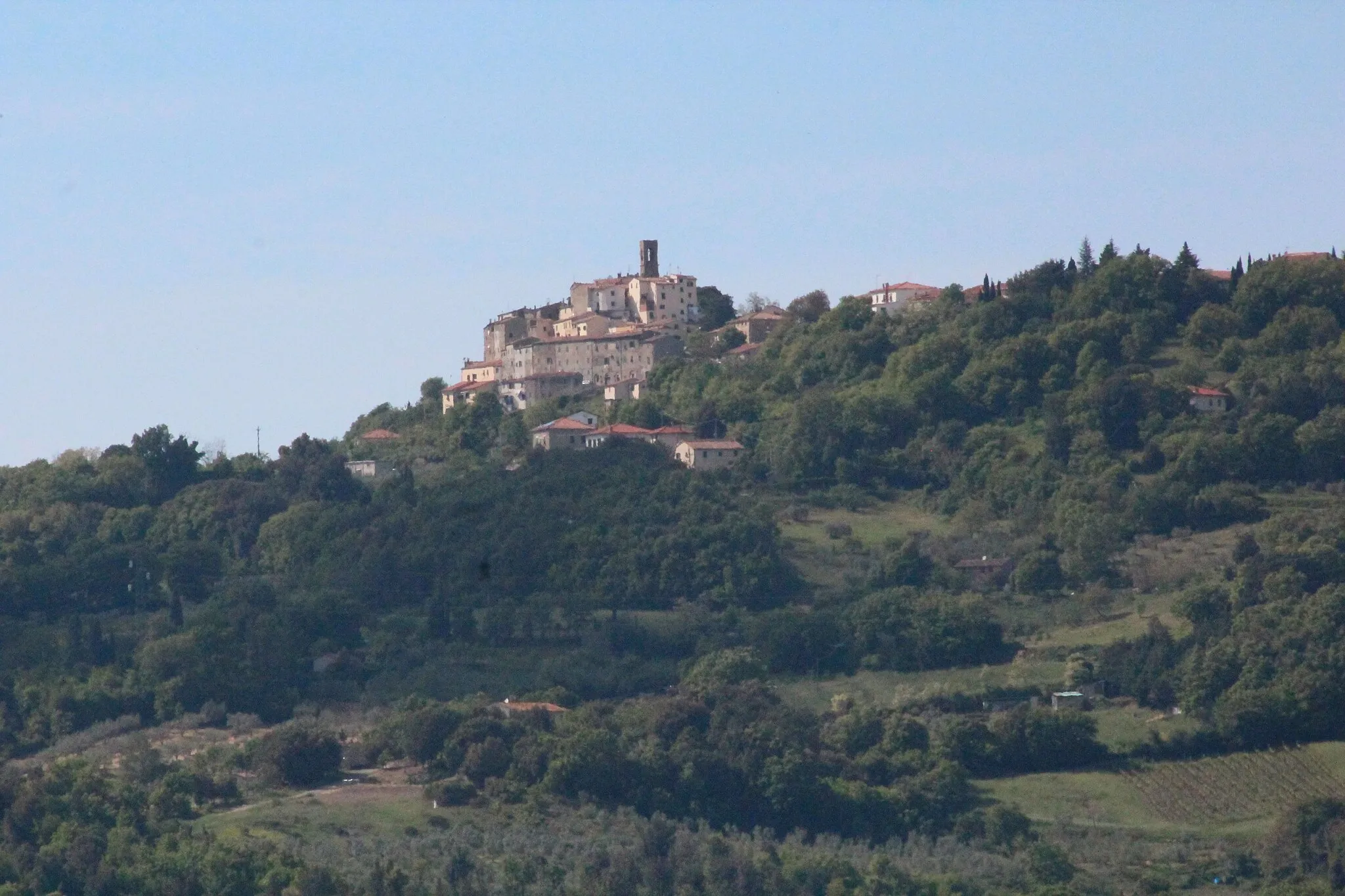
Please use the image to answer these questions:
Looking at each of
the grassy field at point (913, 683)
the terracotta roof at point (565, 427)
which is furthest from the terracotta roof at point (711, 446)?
the grassy field at point (913, 683)

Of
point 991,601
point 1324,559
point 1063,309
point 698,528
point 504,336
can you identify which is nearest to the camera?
point 1324,559

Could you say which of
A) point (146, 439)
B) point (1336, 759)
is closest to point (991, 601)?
point (1336, 759)

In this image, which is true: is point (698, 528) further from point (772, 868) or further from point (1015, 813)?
point (772, 868)

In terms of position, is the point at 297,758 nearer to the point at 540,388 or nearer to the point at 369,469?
the point at 369,469

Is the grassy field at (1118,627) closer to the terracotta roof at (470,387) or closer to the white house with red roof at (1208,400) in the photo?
the white house with red roof at (1208,400)

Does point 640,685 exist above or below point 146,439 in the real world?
below

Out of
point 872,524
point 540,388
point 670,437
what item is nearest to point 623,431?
point 670,437
